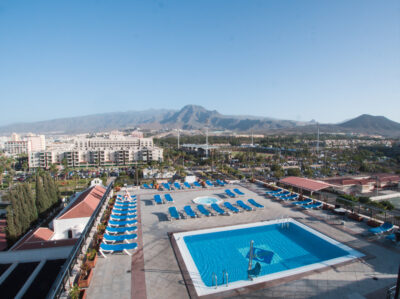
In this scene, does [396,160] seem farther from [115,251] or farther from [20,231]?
[20,231]

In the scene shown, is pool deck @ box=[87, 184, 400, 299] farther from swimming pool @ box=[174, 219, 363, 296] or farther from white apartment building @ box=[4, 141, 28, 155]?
white apartment building @ box=[4, 141, 28, 155]

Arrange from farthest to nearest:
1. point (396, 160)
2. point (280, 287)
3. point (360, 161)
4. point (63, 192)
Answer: point (360, 161) → point (396, 160) → point (63, 192) → point (280, 287)

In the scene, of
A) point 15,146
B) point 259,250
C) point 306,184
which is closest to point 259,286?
point 259,250

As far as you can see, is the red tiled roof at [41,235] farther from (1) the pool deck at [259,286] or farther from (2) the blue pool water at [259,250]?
(2) the blue pool water at [259,250]

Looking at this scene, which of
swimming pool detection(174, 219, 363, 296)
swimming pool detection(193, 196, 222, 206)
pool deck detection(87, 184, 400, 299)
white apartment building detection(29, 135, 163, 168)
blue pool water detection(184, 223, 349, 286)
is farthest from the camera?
white apartment building detection(29, 135, 163, 168)

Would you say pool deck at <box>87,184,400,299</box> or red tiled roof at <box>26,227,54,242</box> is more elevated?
pool deck at <box>87,184,400,299</box>

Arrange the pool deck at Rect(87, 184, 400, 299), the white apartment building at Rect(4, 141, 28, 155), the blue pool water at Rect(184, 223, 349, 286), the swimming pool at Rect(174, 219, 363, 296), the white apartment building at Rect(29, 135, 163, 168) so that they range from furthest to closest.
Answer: the white apartment building at Rect(4, 141, 28, 155), the white apartment building at Rect(29, 135, 163, 168), the blue pool water at Rect(184, 223, 349, 286), the swimming pool at Rect(174, 219, 363, 296), the pool deck at Rect(87, 184, 400, 299)

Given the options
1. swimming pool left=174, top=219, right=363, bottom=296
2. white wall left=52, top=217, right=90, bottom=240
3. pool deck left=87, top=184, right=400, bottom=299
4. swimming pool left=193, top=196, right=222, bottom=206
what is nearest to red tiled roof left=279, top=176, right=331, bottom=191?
pool deck left=87, top=184, right=400, bottom=299

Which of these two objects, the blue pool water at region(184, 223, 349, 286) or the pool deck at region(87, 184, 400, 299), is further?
the blue pool water at region(184, 223, 349, 286)

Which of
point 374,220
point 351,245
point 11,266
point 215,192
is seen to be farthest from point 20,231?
point 374,220

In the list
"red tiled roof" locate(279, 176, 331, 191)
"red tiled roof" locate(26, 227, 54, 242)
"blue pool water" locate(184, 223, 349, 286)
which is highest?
"red tiled roof" locate(279, 176, 331, 191)
